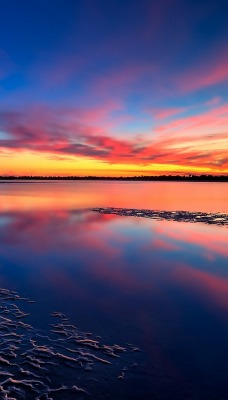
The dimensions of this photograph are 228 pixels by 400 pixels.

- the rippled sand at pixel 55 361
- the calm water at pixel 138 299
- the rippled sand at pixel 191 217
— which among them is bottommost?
the calm water at pixel 138 299

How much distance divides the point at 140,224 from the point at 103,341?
15.7 metres

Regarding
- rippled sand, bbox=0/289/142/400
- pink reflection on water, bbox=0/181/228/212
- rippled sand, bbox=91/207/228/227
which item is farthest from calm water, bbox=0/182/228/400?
pink reflection on water, bbox=0/181/228/212

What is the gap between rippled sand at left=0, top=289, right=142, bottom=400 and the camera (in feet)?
14.8

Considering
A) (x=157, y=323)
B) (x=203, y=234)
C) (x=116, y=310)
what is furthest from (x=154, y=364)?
(x=203, y=234)

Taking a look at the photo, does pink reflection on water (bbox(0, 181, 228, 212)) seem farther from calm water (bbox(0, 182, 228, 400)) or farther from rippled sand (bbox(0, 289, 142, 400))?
rippled sand (bbox(0, 289, 142, 400))

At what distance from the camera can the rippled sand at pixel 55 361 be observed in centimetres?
450

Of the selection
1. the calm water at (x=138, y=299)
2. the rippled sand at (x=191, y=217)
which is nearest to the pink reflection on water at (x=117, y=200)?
the rippled sand at (x=191, y=217)

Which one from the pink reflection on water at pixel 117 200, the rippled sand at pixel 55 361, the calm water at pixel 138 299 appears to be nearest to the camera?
the rippled sand at pixel 55 361

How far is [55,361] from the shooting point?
5.19 metres

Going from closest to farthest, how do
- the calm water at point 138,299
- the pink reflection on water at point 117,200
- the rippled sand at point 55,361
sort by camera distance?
1. the rippled sand at point 55,361
2. the calm water at point 138,299
3. the pink reflection on water at point 117,200

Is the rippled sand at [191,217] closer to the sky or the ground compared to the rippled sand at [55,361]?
closer to the sky

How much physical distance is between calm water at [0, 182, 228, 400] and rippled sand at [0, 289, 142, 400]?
0.04 metres

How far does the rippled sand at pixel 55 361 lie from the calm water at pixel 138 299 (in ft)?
0.12

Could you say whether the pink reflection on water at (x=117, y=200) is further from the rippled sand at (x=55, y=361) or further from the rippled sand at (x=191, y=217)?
the rippled sand at (x=55, y=361)
